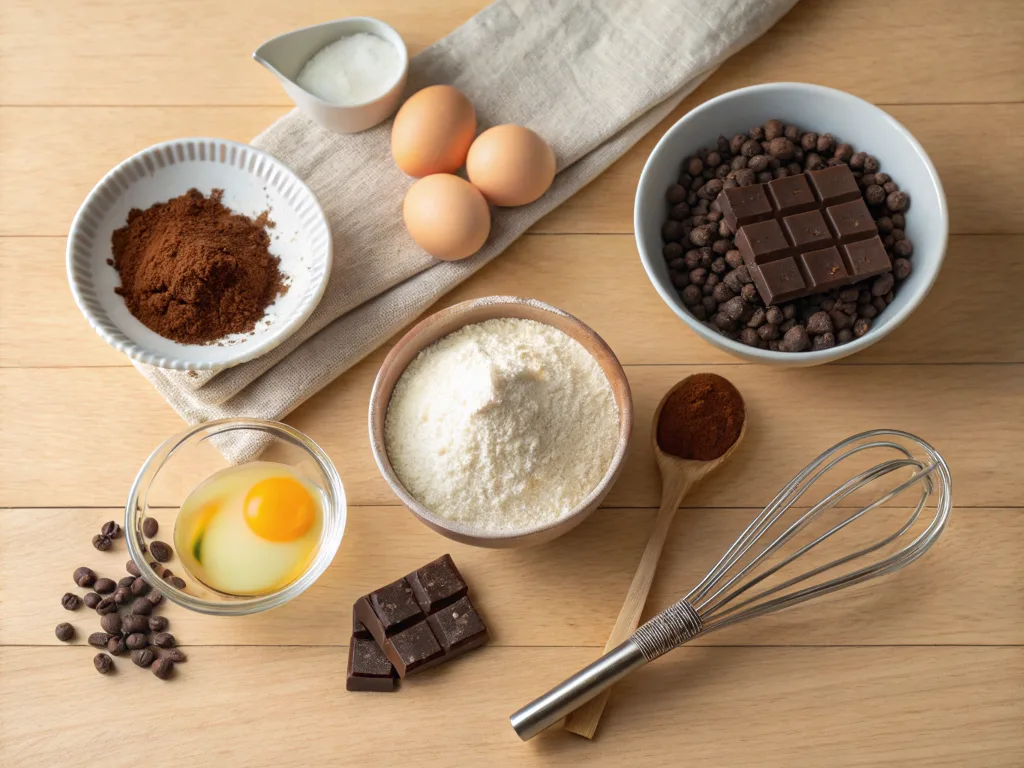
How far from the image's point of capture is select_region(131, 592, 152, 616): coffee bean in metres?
1.15

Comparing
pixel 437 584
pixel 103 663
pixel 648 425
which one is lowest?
pixel 103 663

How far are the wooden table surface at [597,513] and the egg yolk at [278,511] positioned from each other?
78mm

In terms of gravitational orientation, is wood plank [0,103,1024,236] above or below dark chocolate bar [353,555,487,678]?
above

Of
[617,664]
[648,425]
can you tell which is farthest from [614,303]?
[617,664]

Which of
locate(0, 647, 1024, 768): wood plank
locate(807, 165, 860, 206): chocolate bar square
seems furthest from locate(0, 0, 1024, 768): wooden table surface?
locate(807, 165, 860, 206): chocolate bar square

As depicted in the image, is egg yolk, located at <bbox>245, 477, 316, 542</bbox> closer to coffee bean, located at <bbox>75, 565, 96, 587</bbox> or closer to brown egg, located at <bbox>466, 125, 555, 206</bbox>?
coffee bean, located at <bbox>75, 565, 96, 587</bbox>

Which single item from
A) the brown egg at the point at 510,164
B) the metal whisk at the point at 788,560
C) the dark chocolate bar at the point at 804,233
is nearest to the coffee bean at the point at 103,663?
the metal whisk at the point at 788,560

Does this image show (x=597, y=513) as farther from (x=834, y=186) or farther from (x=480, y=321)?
(x=834, y=186)

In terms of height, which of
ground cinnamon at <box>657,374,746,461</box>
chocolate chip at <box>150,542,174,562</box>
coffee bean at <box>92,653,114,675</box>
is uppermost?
ground cinnamon at <box>657,374,746,461</box>

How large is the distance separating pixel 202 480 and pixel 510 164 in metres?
0.57

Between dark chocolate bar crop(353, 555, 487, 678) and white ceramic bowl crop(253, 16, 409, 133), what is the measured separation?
0.61 metres

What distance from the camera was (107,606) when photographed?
3.77ft

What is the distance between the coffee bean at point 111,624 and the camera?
44.8 inches

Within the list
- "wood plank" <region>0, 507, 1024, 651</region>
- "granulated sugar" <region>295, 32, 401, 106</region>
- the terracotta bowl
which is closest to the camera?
the terracotta bowl
